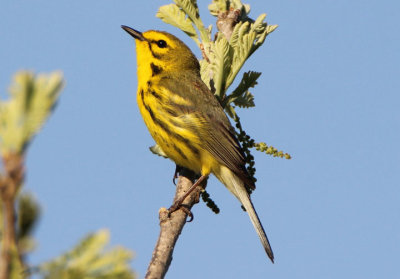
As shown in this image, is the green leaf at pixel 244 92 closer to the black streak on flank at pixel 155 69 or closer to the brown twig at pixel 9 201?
the black streak on flank at pixel 155 69

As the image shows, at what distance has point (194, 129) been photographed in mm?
5551

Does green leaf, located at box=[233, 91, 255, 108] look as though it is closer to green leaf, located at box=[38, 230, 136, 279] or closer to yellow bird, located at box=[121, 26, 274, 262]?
yellow bird, located at box=[121, 26, 274, 262]

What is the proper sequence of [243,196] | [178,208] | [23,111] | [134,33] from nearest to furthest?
[23,111], [178,208], [243,196], [134,33]

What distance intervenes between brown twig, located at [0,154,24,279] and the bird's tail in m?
4.35

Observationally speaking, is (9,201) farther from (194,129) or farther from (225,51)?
(194,129)

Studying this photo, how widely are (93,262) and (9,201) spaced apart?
0.20m

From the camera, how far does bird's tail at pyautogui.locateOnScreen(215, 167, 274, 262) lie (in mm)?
5180

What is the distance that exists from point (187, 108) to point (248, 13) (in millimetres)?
1163

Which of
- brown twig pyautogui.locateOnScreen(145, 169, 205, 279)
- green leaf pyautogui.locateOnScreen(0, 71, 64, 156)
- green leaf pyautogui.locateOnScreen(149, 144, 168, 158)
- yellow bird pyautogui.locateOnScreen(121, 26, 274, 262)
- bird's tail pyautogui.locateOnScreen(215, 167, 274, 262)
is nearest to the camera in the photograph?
green leaf pyautogui.locateOnScreen(0, 71, 64, 156)

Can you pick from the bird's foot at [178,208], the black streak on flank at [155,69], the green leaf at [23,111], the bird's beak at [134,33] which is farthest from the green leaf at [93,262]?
the bird's beak at [134,33]

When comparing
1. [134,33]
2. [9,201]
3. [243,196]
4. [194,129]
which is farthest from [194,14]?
[9,201]

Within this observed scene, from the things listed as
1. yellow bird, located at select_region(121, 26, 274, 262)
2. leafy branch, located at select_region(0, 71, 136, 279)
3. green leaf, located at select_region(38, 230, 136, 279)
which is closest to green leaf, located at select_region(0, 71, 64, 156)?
leafy branch, located at select_region(0, 71, 136, 279)

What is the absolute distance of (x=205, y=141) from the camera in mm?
5523

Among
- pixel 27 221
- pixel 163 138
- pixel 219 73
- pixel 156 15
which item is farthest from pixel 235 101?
pixel 27 221
